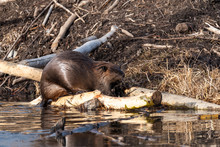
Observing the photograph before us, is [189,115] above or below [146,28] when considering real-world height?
below

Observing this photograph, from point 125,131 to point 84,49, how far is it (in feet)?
18.1

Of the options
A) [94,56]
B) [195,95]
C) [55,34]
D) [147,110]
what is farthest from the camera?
[55,34]

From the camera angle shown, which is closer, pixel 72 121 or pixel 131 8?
pixel 72 121

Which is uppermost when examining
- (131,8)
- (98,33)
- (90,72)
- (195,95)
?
(131,8)

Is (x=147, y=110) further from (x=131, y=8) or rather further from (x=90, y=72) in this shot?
(x=131, y=8)

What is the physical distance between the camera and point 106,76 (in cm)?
657

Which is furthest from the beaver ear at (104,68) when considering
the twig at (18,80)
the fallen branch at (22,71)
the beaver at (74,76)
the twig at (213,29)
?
the twig at (213,29)

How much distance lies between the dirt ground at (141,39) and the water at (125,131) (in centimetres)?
170

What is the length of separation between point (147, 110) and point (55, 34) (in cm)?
634

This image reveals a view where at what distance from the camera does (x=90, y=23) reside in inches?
438

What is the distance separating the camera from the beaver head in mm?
6531

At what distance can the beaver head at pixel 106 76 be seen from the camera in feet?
21.4

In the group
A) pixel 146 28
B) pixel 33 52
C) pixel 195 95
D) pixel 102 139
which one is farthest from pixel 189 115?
pixel 33 52

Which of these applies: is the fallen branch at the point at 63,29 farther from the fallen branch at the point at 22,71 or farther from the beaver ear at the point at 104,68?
the beaver ear at the point at 104,68
